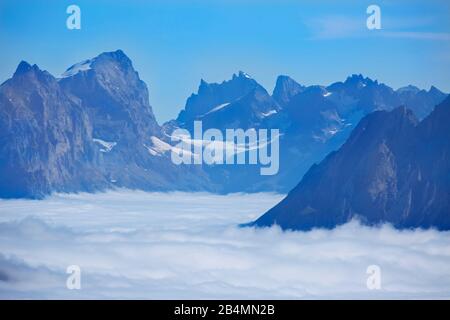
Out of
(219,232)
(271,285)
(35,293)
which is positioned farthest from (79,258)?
(219,232)

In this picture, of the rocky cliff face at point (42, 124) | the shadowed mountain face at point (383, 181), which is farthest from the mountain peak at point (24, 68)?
the shadowed mountain face at point (383, 181)

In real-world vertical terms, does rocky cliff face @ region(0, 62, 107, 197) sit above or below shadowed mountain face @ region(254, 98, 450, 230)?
above

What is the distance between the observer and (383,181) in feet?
264

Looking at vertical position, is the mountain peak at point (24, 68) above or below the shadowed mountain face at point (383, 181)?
above

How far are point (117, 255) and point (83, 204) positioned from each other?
14.9 meters

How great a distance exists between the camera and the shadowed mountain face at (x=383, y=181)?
6212 cm

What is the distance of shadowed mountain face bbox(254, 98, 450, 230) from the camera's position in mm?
62125

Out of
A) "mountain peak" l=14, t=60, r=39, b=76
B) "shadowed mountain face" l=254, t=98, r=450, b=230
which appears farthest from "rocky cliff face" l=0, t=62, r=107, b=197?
"shadowed mountain face" l=254, t=98, r=450, b=230

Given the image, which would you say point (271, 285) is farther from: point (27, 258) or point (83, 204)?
point (83, 204)

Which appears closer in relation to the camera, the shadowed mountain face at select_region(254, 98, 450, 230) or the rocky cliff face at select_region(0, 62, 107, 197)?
the shadowed mountain face at select_region(254, 98, 450, 230)

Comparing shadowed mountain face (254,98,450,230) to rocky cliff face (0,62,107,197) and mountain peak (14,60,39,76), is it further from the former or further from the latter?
mountain peak (14,60,39,76)

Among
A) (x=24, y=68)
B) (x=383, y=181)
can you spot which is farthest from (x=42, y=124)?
(x=383, y=181)

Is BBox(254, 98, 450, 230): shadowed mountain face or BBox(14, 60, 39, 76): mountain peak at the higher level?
BBox(14, 60, 39, 76): mountain peak

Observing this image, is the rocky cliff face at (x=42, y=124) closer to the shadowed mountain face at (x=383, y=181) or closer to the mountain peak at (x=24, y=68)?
the mountain peak at (x=24, y=68)
